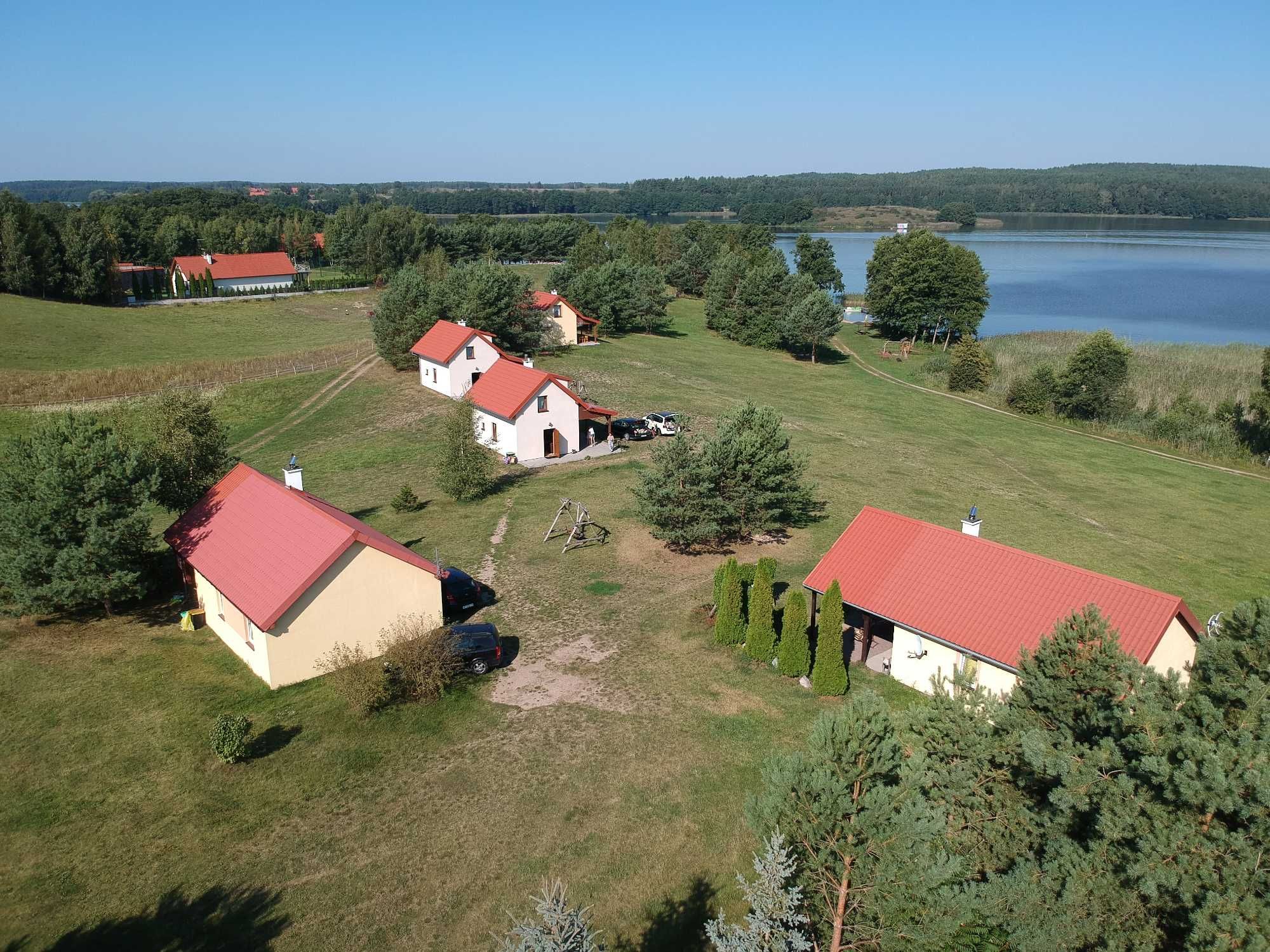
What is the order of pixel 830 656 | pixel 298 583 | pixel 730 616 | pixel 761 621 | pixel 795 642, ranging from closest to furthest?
pixel 298 583, pixel 830 656, pixel 795 642, pixel 761 621, pixel 730 616

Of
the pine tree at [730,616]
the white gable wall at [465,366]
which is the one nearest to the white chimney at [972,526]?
the pine tree at [730,616]

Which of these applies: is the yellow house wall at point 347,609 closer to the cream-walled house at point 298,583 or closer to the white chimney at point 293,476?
the cream-walled house at point 298,583

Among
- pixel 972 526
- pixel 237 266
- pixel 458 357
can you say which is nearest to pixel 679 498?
pixel 972 526

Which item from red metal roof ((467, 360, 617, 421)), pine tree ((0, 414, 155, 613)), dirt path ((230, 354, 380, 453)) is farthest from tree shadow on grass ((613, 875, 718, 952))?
dirt path ((230, 354, 380, 453))

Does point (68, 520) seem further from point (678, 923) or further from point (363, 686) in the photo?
point (678, 923)

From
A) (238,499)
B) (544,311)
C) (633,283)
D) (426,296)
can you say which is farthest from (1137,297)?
(238,499)

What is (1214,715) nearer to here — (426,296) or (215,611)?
(215,611)
